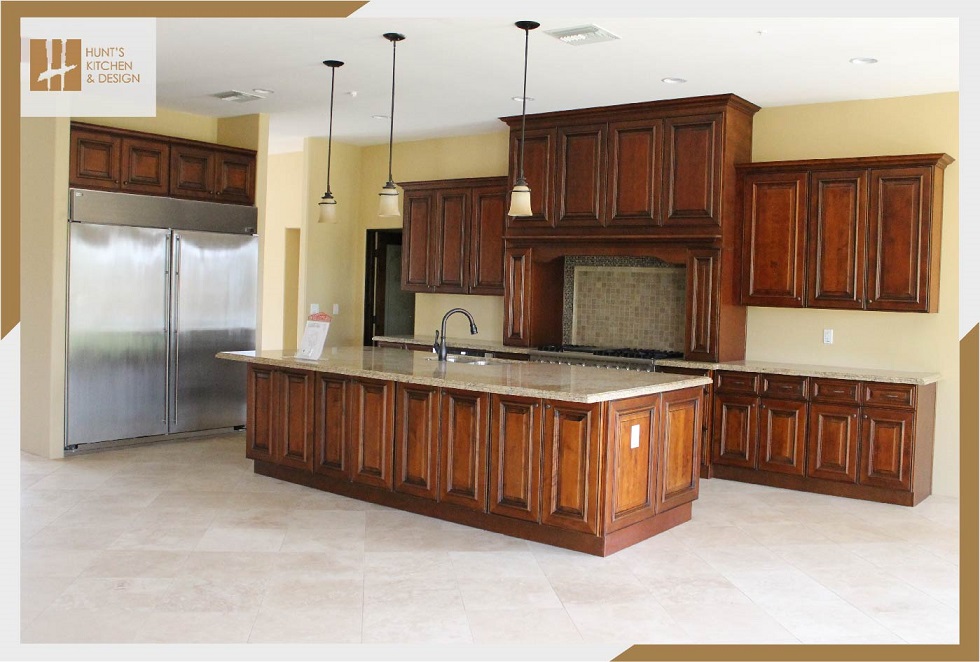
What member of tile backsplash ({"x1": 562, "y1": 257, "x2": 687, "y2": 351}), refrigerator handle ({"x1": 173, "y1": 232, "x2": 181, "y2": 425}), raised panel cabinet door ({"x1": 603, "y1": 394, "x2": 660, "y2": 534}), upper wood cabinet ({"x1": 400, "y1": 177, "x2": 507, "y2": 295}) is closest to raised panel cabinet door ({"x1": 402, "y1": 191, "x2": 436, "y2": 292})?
upper wood cabinet ({"x1": 400, "y1": 177, "x2": 507, "y2": 295})

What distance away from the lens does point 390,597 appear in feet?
12.9

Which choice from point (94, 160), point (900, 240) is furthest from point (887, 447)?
point (94, 160)

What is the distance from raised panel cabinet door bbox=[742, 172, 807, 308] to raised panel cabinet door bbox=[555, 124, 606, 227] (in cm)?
114

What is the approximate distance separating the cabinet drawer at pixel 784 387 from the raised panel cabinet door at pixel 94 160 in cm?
515

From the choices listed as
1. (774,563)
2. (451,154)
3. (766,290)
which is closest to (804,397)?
(766,290)

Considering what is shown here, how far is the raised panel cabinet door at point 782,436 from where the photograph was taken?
20.7 feet

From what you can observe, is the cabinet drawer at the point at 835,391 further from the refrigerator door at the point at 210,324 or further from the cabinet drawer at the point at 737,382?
the refrigerator door at the point at 210,324

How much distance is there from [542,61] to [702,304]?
2.20 metres

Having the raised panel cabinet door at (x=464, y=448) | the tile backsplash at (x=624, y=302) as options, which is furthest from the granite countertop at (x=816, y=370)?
the raised panel cabinet door at (x=464, y=448)

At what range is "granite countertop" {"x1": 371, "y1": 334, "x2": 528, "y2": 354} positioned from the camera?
25.3 feet

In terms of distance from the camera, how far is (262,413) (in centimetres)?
627

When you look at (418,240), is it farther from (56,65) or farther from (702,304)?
(56,65)

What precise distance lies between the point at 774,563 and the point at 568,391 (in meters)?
1.38

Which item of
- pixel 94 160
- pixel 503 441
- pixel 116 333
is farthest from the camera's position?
pixel 116 333
